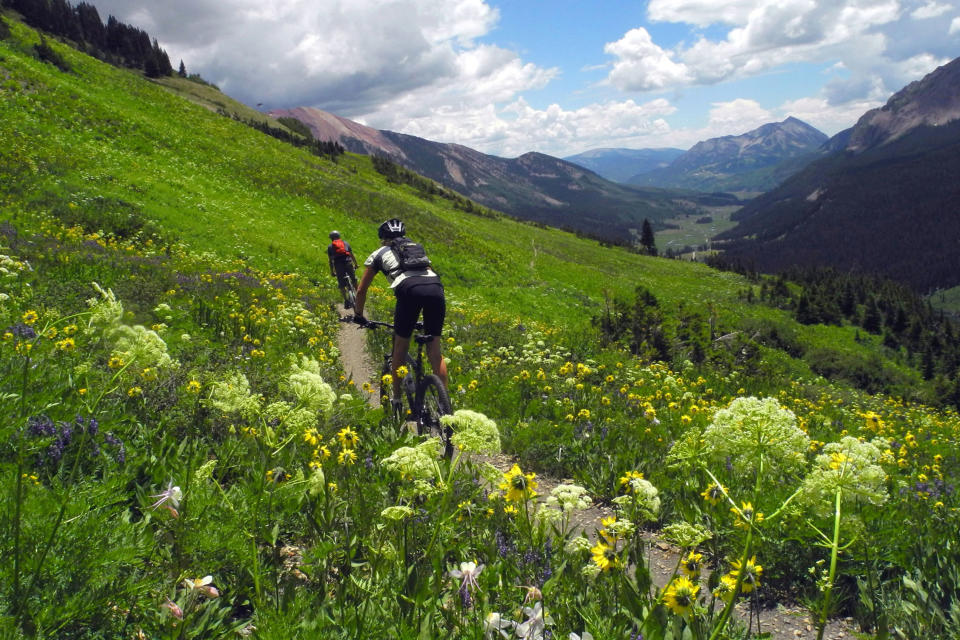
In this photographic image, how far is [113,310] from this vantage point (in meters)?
2.55

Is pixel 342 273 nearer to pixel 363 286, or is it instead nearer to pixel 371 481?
pixel 363 286

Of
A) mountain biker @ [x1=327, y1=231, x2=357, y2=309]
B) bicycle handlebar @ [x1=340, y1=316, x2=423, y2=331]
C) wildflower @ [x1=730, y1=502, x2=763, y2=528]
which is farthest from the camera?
mountain biker @ [x1=327, y1=231, x2=357, y2=309]

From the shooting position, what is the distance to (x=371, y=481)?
4.68m

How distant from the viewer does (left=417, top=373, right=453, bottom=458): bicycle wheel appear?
571 centimetres

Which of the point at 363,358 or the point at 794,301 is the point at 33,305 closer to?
the point at 363,358

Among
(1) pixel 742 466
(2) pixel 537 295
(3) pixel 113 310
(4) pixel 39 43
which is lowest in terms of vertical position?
(2) pixel 537 295

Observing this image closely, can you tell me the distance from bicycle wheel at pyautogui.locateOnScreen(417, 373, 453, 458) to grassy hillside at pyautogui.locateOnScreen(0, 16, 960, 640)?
0.36m

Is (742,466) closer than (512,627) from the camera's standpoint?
Yes

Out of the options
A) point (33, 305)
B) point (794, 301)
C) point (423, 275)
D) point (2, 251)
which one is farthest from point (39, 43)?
point (794, 301)

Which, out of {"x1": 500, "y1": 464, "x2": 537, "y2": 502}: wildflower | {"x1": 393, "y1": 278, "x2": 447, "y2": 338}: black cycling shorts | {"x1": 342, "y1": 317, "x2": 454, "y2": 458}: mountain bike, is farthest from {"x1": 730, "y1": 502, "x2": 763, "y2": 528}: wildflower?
{"x1": 393, "y1": 278, "x2": 447, "y2": 338}: black cycling shorts

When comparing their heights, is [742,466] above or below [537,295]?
above

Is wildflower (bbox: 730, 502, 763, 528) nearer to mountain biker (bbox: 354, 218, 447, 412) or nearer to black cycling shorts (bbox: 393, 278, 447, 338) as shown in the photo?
mountain biker (bbox: 354, 218, 447, 412)

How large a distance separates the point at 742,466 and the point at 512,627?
1315 millimetres

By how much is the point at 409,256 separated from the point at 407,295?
47 cm
